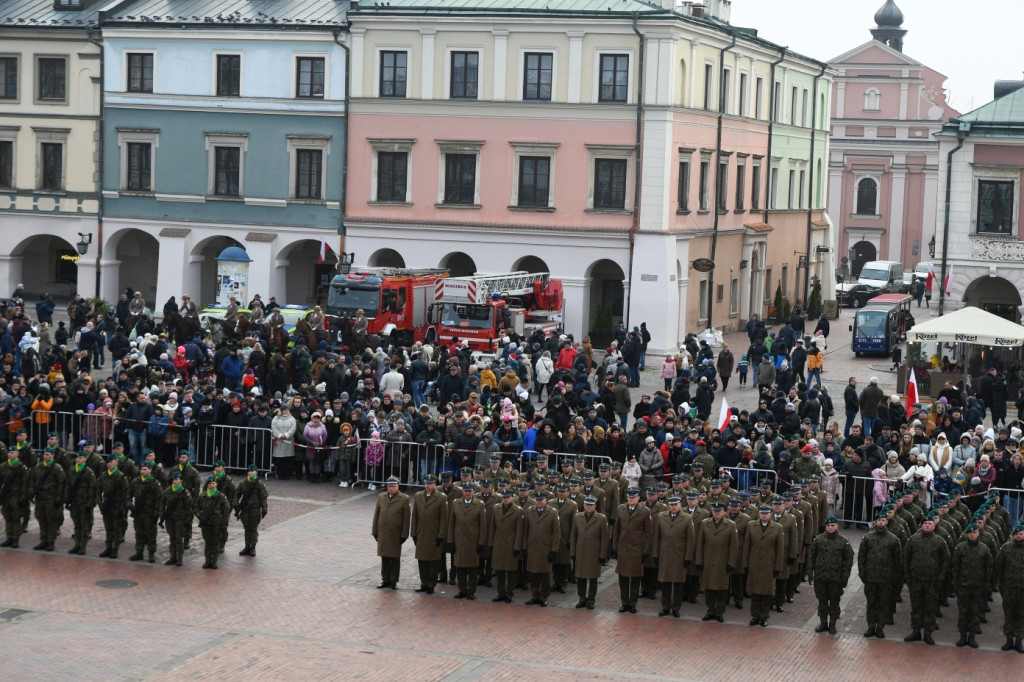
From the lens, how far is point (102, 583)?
67.7 feet

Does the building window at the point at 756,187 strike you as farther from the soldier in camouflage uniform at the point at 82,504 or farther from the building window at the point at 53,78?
the soldier in camouflage uniform at the point at 82,504

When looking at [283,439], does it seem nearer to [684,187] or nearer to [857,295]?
[684,187]

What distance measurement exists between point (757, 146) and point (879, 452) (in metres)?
32.0

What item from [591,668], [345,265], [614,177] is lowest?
[591,668]

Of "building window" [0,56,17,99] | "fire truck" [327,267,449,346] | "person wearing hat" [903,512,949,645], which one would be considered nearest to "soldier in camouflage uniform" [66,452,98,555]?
"person wearing hat" [903,512,949,645]

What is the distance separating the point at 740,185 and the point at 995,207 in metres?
12.2

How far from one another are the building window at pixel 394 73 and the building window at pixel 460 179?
100 inches

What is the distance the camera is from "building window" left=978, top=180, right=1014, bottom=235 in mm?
42656

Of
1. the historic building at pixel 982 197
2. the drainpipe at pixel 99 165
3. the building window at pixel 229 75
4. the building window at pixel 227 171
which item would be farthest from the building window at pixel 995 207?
the drainpipe at pixel 99 165

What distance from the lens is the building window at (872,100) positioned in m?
83.1

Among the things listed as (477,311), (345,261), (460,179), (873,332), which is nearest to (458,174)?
(460,179)

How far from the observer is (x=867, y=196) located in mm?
84875

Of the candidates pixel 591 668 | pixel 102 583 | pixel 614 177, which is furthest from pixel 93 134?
pixel 591 668

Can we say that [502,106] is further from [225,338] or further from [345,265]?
[225,338]
